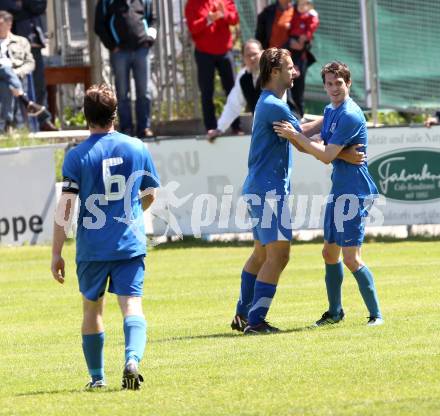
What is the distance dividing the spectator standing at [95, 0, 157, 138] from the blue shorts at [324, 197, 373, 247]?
9.45 m

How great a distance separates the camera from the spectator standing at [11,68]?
20.2m

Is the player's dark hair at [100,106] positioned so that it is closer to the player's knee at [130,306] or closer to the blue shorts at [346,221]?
the player's knee at [130,306]

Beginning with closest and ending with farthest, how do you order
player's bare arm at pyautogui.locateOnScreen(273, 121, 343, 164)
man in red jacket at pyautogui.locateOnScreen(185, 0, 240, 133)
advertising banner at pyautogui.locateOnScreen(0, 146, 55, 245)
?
player's bare arm at pyautogui.locateOnScreen(273, 121, 343, 164), advertising banner at pyautogui.locateOnScreen(0, 146, 55, 245), man in red jacket at pyautogui.locateOnScreen(185, 0, 240, 133)

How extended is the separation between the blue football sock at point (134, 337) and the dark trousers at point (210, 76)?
1170 cm

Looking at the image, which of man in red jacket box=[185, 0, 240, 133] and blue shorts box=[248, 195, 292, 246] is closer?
blue shorts box=[248, 195, 292, 246]

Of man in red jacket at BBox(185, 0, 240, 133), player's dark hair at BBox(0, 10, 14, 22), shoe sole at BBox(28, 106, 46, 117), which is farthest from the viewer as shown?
shoe sole at BBox(28, 106, 46, 117)

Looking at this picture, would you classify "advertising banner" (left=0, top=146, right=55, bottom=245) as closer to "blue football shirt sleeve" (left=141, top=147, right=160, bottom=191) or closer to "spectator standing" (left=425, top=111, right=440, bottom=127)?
"spectator standing" (left=425, top=111, right=440, bottom=127)

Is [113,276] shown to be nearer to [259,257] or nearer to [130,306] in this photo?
[130,306]

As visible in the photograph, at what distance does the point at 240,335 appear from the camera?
10.7 metres

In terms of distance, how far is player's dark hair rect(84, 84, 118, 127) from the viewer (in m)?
8.02

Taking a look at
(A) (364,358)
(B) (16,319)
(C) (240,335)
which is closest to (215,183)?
(B) (16,319)

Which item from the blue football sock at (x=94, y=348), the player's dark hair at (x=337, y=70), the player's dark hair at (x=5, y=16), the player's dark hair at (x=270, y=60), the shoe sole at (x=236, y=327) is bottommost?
the shoe sole at (x=236, y=327)

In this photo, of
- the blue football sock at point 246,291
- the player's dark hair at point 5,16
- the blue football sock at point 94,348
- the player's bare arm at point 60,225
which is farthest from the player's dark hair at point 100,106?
the player's dark hair at point 5,16

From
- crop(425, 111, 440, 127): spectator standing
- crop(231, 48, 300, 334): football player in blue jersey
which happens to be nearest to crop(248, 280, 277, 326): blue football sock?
crop(231, 48, 300, 334): football player in blue jersey
